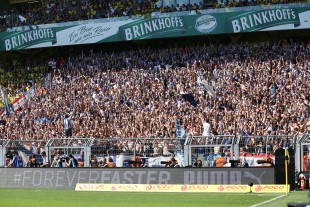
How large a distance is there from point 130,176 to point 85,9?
27.3 meters

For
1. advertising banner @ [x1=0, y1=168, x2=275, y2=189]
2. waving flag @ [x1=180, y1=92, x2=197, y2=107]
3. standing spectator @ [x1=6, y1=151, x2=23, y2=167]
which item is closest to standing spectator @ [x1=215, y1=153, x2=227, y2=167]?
advertising banner @ [x1=0, y1=168, x2=275, y2=189]

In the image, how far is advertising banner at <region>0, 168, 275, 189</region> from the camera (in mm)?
27422

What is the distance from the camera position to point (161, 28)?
1955 inches

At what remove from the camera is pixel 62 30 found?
2096 inches

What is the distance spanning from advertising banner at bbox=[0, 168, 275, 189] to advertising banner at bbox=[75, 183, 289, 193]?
42 centimetres

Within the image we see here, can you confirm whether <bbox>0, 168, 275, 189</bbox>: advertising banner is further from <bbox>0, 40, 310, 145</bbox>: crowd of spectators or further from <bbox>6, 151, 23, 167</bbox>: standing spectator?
<bbox>0, 40, 310, 145</bbox>: crowd of spectators

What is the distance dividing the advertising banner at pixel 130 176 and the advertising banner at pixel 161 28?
19533 mm

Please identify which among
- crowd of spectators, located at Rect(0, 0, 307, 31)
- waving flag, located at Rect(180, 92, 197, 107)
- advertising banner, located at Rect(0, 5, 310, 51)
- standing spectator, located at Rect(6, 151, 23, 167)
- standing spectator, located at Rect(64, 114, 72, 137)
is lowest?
standing spectator, located at Rect(6, 151, 23, 167)

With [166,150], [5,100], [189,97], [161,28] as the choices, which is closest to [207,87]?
[189,97]

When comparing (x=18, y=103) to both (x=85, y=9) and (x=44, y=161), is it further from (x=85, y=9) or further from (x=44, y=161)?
(x=44, y=161)

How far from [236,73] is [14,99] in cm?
1750

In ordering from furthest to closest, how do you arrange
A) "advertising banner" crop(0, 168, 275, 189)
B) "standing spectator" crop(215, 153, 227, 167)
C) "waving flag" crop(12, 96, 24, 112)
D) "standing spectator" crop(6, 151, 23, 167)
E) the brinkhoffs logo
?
1. "waving flag" crop(12, 96, 24, 112)
2. the brinkhoffs logo
3. "standing spectator" crop(6, 151, 23, 167)
4. "standing spectator" crop(215, 153, 227, 167)
5. "advertising banner" crop(0, 168, 275, 189)

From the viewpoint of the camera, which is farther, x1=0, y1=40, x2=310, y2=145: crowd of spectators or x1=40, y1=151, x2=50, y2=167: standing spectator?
x1=0, y1=40, x2=310, y2=145: crowd of spectators

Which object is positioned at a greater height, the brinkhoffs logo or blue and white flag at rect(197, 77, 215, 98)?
the brinkhoffs logo
